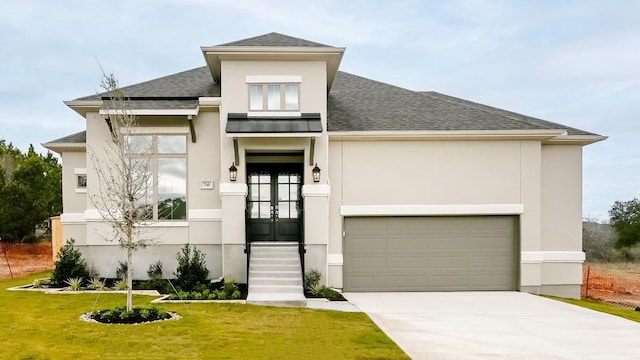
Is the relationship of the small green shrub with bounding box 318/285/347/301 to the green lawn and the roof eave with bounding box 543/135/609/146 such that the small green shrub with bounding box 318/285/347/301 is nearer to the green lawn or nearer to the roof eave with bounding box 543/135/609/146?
the green lawn

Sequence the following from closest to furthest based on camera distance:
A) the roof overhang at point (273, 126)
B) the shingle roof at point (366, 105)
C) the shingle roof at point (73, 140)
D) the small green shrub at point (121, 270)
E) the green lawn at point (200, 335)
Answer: the green lawn at point (200, 335)
the roof overhang at point (273, 126)
the small green shrub at point (121, 270)
the shingle roof at point (366, 105)
the shingle roof at point (73, 140)

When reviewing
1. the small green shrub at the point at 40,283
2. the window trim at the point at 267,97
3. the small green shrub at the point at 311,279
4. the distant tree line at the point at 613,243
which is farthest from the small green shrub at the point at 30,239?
the distant tree line at the point at 613,243

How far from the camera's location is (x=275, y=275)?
1246cm

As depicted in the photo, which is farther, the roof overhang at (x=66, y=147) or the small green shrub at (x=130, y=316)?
the roof overhang at (x=66, y=147)

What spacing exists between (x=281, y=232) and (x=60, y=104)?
766 centimetres

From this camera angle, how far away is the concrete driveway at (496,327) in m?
7.45

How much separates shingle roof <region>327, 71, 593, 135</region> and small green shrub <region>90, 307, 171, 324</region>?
698 centimetres

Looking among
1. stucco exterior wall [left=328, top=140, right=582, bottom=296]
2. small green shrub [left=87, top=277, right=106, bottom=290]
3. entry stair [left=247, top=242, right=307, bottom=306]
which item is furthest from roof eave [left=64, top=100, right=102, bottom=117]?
stucco exterior wall [left=328, top=140, right=582, bottom=296]

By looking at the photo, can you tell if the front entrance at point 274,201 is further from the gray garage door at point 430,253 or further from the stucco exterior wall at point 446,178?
the gray garage door at point 430,253

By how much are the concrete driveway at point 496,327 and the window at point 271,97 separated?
560 cm

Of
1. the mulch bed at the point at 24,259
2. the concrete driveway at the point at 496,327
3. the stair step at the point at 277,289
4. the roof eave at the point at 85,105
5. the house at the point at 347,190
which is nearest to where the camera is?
the concrete driveway at the point at 496,327

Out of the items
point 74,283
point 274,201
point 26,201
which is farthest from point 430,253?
point 26,201

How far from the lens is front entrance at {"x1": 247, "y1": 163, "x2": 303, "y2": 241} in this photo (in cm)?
1440

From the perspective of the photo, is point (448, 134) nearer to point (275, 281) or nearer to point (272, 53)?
point (272, 53)
